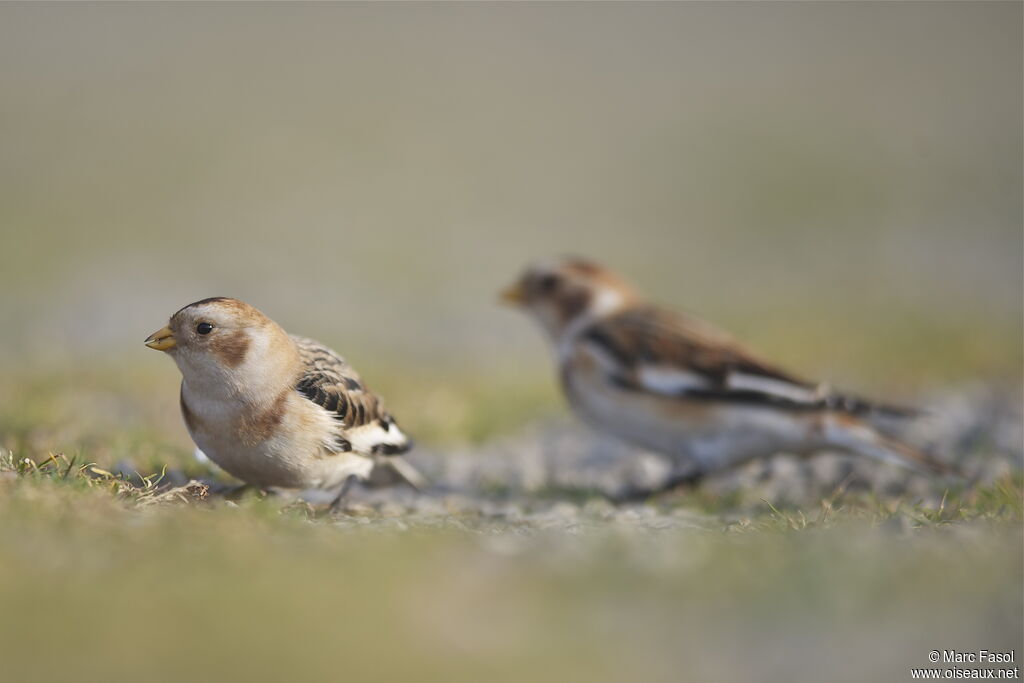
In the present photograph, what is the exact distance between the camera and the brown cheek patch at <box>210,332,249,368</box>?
4.79 meters

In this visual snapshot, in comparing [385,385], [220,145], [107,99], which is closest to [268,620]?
[385,385]

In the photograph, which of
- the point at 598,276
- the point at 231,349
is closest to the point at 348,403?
the point at 231,349

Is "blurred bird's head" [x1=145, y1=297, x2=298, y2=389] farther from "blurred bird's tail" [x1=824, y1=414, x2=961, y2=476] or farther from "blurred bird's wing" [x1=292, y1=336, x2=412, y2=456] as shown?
"blurred bird's tail" [x1=824, y1=414, x2=961, y2=476]

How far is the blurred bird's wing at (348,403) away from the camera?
508 centimetres

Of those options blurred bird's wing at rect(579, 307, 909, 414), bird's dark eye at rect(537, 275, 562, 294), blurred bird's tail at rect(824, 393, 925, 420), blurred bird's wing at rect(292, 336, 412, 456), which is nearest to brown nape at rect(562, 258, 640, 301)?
bird's dark eye at rect(537, 275, 562, 294)

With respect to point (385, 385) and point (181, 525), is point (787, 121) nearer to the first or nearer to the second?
point (385, 385)

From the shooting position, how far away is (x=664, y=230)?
77.3 feet

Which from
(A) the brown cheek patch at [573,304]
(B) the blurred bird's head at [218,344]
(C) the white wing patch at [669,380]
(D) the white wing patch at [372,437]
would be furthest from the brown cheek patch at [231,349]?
(A) the brown cheek patch at [573,304]

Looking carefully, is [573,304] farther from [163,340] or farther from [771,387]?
[163,340]

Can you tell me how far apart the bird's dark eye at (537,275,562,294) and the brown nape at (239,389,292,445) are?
11.7 feet

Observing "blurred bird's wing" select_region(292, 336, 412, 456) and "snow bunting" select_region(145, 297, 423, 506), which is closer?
"snow bunting" select_region(145, 297, 423, 506)

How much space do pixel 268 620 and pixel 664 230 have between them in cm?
2079

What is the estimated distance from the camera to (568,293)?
8.02 metres

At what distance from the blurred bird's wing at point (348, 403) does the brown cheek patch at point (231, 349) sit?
31 cm
